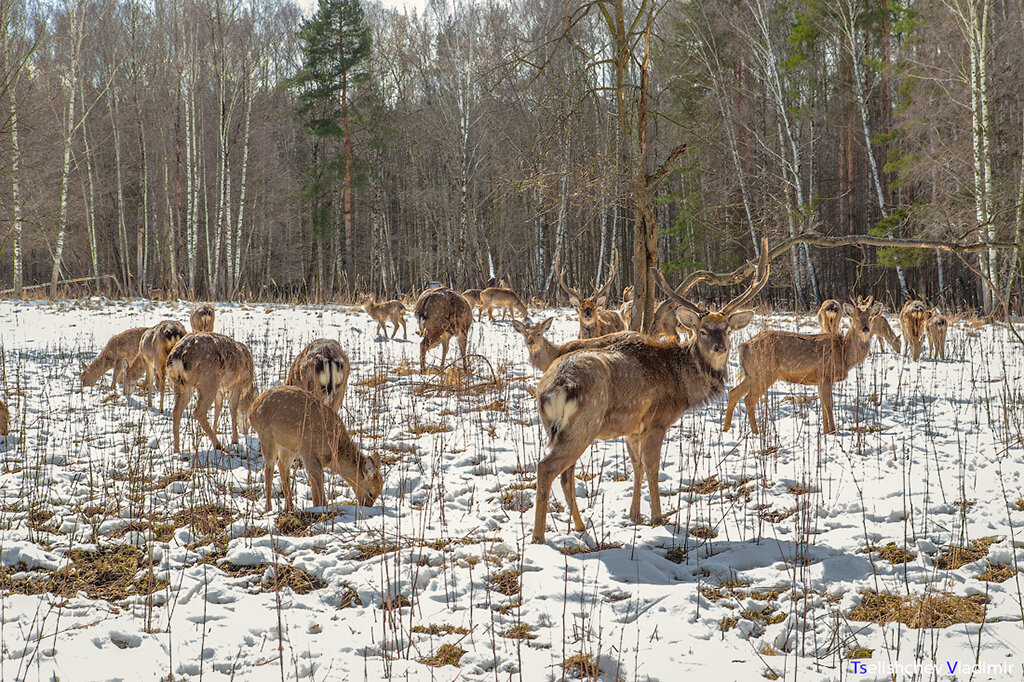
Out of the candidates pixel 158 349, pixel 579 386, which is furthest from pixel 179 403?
pixel 579 386

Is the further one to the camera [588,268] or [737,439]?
[588,268]

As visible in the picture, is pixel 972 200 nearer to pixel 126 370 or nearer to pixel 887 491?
pixel 887 491

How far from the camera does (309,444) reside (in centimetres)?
550

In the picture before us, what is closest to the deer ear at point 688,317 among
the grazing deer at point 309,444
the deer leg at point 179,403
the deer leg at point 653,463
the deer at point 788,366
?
the deer leg at point 653,463

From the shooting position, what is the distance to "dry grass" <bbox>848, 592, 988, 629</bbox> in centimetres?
337

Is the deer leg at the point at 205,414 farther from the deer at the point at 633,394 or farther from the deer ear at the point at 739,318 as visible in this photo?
the deer ear at the point at 739,318

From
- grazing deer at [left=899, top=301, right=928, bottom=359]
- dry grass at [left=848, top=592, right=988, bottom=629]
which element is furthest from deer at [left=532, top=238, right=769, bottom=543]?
grazing deer at [left=899, top=301, right=928, bottom=359]

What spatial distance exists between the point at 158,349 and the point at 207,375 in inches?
84.0

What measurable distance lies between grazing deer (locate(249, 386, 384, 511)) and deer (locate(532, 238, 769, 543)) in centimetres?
160

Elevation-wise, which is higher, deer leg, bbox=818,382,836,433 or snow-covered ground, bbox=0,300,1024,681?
deer leg, bbox=818,382,836,433

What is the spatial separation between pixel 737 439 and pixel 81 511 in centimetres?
601

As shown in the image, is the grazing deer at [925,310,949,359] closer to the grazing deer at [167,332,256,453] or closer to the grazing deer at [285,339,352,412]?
the grazing deer at [285,339,352,412]


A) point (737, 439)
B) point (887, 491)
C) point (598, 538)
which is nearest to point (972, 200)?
point (737, 439)

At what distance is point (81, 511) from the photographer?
511 centimetres
